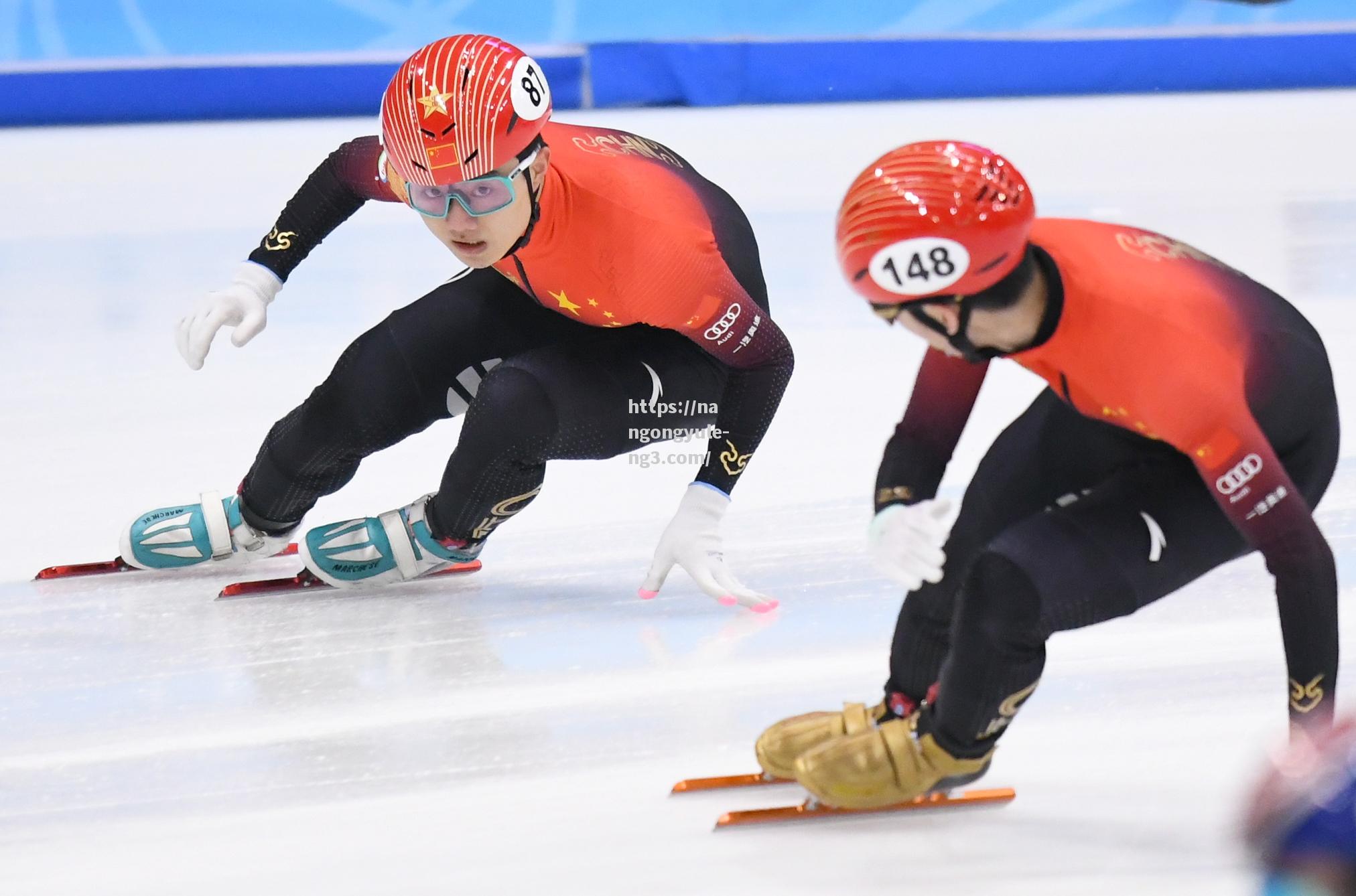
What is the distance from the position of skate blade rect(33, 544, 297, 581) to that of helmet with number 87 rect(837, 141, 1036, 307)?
1.96m

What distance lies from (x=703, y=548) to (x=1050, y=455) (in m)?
0.87

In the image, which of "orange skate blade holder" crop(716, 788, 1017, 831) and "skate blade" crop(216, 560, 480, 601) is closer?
"orange skate blade holder" crop(716, 788, 1017, 831)

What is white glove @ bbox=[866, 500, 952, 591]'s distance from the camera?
6.74ft

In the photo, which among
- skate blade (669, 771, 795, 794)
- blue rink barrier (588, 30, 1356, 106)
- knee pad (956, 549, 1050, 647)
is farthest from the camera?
blue rink barrier (588, 30, 1356, 106)

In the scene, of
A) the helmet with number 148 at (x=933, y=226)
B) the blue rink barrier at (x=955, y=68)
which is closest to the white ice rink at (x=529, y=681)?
the helmet with number 148 at (x=933, y=226)

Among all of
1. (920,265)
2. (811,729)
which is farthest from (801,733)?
(920,265)

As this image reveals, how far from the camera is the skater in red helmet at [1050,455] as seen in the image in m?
1.89

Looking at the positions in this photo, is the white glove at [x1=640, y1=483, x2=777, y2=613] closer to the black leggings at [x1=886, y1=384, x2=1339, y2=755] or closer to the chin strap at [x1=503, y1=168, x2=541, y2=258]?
the chin strap at [x1=503, y1=168, x2=541, y2=258]

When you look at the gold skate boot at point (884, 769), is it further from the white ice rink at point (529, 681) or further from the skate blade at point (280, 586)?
the skate blade at point (280, 586)

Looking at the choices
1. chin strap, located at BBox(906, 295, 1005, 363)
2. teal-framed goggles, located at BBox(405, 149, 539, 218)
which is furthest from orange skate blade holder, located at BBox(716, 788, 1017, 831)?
teal-framed goggles, located at BBox(405, 149, 539, 218)

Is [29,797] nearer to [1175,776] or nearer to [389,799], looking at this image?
[389,799]

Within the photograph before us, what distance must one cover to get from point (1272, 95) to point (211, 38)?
7.40 meters

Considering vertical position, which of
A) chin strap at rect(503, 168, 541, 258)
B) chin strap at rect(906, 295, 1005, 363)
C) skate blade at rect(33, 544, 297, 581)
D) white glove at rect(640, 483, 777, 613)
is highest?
chin strap at rect(906, 295, 1005, 363)

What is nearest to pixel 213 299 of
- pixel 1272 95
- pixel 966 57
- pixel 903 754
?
pixel 903 754
